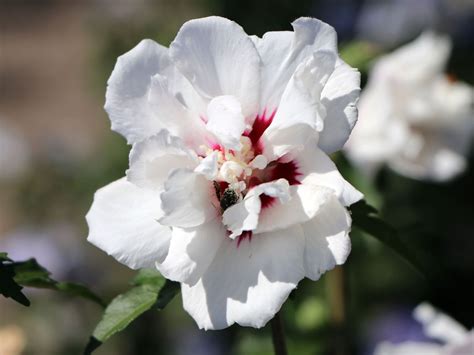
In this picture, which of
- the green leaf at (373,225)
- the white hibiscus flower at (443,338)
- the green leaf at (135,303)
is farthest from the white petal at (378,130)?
the green leaf at (135,303)

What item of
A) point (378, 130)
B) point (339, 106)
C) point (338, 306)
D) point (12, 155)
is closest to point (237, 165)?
point (339, 106)

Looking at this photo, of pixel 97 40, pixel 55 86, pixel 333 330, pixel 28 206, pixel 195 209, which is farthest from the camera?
pixel 55 86

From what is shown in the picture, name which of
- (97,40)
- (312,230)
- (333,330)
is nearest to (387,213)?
(333,330)

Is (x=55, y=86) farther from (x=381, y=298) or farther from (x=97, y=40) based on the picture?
(x=381, y=298)

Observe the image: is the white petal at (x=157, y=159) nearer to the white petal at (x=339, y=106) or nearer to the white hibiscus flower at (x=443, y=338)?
the white petal at (x=339, y=106)

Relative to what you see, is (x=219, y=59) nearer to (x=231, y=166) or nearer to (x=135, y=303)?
(x=231, y=166)

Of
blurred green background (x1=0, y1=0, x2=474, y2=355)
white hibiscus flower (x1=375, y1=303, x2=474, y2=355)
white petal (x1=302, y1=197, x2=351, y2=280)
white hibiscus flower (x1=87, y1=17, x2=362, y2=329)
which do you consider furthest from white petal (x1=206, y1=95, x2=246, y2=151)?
blurred green background (x1=0, y1=0, x2=474, y2=355)
